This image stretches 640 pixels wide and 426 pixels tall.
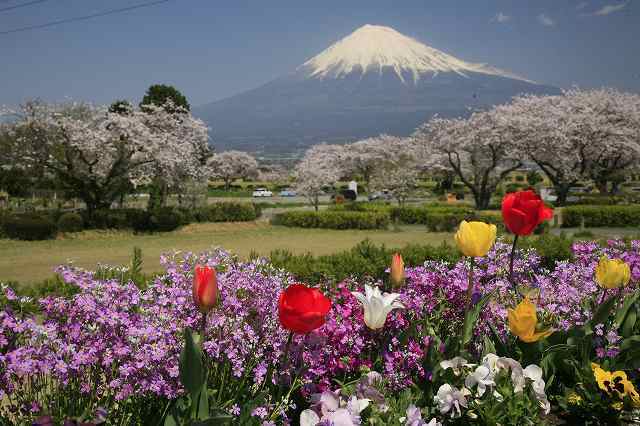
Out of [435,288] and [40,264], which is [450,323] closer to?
[435,288]

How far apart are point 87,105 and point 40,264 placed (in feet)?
39.9

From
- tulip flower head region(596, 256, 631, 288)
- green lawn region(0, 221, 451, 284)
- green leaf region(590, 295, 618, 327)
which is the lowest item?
green lawn region(0, 221, 451, 284)

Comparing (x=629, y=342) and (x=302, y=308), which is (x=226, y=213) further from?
(x=302, y=308)

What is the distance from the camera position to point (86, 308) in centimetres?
251

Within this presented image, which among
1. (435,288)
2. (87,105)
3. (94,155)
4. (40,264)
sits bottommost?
(40,264)

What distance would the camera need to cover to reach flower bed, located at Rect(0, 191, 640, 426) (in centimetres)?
228

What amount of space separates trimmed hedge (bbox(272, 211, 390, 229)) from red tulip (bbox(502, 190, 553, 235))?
19884mm

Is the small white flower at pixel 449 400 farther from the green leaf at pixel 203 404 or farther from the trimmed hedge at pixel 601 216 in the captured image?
the trimmed hedge at pixel 601 216

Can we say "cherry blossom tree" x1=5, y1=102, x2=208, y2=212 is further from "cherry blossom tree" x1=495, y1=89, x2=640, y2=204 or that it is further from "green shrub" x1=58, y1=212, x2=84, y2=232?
"cherry blossom tree" x1=495, y1=89, x2=640, y2=204

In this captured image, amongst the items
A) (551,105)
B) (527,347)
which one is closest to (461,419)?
(527,347)

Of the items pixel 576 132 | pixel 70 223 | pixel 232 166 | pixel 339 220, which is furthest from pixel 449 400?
A: pixel 232 166

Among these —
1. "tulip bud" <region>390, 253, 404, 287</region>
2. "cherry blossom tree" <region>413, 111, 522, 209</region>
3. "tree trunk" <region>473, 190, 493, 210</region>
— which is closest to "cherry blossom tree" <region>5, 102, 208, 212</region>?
"cherry blossom tree" <region>413, 111, 522, 209</region>

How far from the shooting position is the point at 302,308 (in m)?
2.12

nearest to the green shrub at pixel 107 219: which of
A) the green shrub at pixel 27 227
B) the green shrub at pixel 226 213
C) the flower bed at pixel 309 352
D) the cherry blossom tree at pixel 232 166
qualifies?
the green shrub at pixel 27 227
